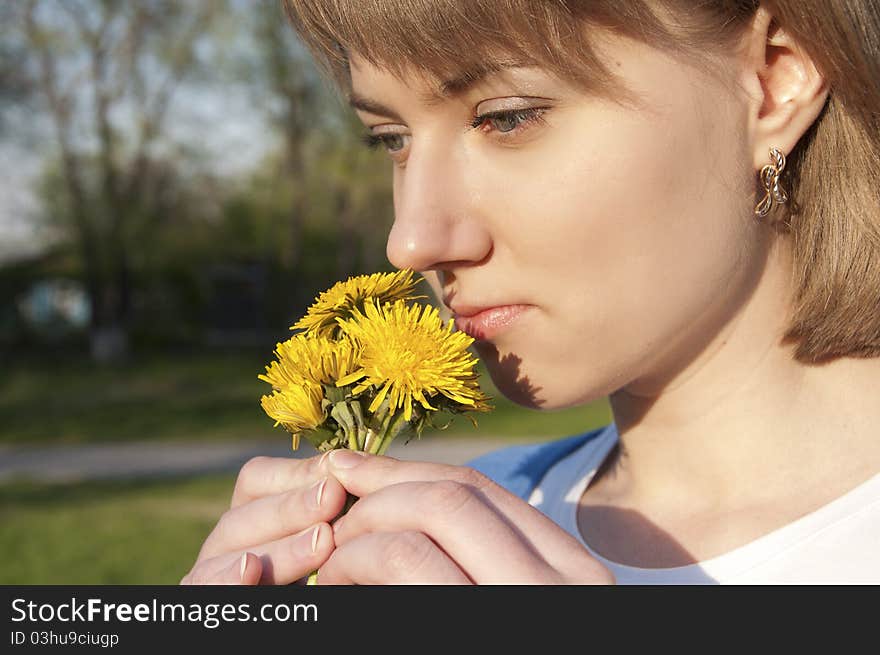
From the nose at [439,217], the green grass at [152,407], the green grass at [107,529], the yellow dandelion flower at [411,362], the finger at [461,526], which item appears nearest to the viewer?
the finger at [461,526]

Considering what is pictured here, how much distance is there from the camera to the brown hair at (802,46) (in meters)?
1.63

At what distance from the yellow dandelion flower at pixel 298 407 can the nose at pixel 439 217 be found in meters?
0.37

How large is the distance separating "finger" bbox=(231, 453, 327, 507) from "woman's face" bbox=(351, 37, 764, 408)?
0.43 m

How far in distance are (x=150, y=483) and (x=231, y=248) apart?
1834cm

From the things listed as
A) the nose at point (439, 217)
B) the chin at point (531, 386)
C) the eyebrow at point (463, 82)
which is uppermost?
the eyebrow at point (463, 82)

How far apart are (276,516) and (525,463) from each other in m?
1.20

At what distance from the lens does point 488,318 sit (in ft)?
5.96

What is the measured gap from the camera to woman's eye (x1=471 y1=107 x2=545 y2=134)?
1686 mm

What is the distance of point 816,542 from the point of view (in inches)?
70.9

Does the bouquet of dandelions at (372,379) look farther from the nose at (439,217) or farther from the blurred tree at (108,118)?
the blurred tree at (108,118)

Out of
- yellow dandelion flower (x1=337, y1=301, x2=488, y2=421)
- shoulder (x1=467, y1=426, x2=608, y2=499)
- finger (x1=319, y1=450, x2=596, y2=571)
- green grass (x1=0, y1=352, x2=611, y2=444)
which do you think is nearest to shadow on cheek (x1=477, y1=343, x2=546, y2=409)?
yellow dandelion flower (x1=337, y1=301, x2=488, y2=421)

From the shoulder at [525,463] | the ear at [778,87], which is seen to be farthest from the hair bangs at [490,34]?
the shoulder at [525,463]
